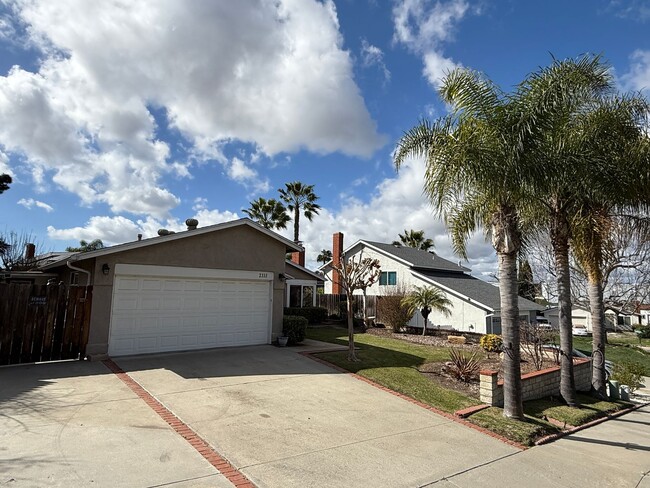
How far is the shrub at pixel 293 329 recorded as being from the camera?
1416cm

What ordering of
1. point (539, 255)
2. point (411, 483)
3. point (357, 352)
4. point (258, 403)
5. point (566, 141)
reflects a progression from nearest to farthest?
1. point (411, 483)
2. point (258, 403)
3. point (566, 141)
4. point (357, 352)
5. point (539, 255)

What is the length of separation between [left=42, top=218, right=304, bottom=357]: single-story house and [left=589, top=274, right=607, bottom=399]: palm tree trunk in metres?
9.91

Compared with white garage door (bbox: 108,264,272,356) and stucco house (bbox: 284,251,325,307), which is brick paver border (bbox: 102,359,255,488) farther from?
stucco house (bbox: 284,251,325,307)

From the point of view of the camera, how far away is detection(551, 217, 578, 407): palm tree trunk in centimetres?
1010

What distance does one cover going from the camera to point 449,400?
8.96 meters

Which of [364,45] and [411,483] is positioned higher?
[364,45]

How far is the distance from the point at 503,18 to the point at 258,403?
10797 millimetres

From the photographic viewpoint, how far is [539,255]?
1591 centimetres

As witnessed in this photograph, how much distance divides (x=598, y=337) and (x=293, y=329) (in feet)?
31.7

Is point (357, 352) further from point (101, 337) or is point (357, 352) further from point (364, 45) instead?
point (364, 45)

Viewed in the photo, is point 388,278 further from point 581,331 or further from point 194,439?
point 581,331

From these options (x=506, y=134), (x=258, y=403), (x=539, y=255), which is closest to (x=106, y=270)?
(x=258, y=403)

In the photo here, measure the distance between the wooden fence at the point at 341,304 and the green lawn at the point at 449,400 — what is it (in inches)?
470

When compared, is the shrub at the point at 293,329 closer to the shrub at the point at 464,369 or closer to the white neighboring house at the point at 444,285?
the shrub at the point at 464,369
